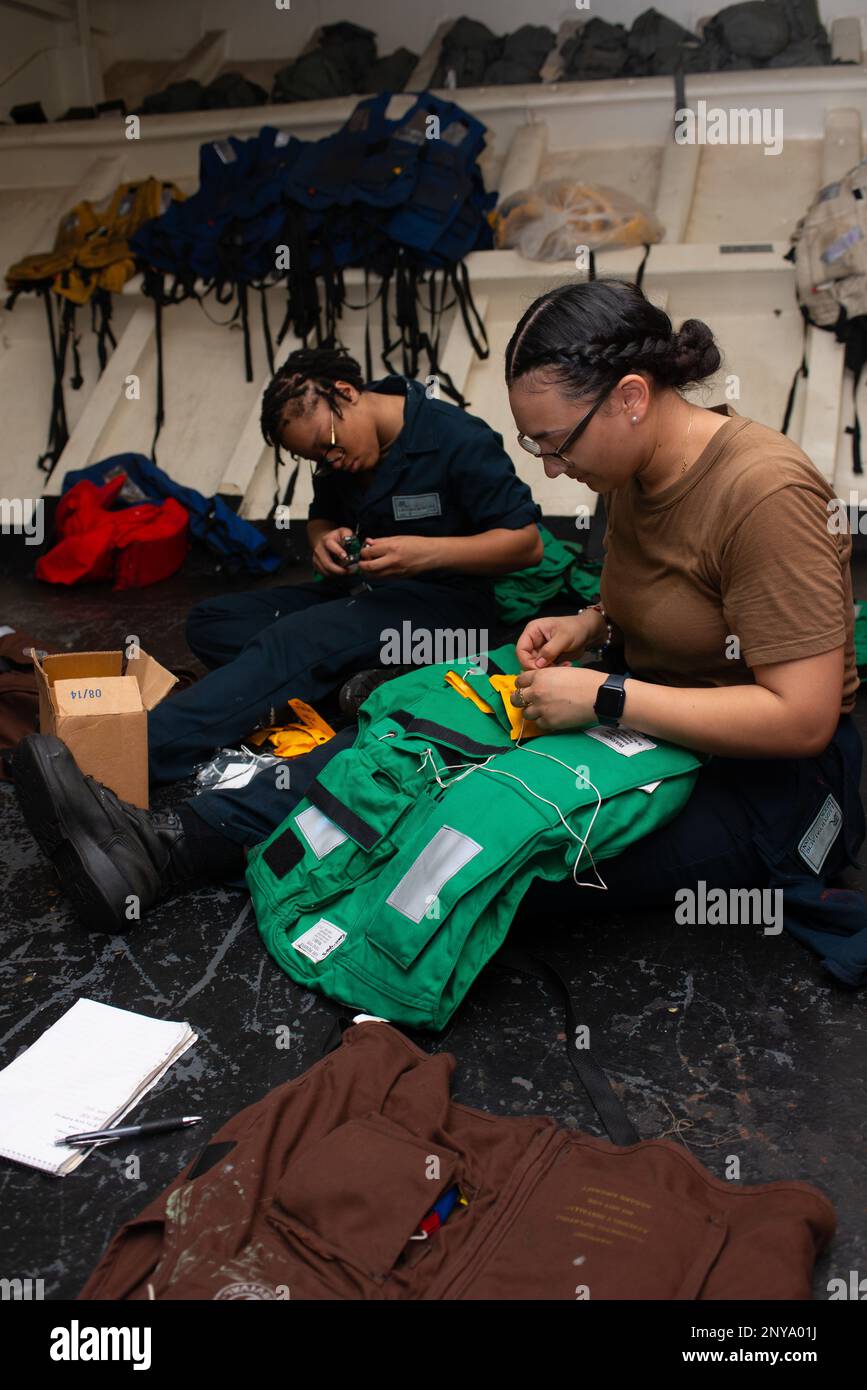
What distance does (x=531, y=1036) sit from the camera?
6.63ft

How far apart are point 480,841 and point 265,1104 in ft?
1.79

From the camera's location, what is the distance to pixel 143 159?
232 inches

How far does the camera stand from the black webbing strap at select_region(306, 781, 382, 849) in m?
2.19

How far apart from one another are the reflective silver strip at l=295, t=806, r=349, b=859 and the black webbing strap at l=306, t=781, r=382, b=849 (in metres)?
0.01

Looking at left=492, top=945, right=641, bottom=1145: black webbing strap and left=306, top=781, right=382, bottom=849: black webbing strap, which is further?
left=306, top=781, right=382, bottom=849: black webbing strap

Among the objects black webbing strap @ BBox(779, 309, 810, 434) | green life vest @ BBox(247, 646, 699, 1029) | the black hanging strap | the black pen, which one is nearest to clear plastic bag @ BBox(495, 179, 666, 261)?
black webbing strap @ BBox(779, 309, 810, 434)

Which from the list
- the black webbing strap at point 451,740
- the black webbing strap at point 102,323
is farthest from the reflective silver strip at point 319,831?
the black webbing strap at point 102,323

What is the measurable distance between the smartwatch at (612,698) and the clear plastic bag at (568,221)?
3.30 metres

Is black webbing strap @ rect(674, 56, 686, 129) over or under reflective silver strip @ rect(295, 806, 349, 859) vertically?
over

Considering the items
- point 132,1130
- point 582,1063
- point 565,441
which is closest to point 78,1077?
point 132,1130

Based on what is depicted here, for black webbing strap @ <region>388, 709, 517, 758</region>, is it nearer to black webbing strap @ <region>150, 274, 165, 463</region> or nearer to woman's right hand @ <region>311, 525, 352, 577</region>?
woman's right hand @ <region>311, 525, 352, 577</region>

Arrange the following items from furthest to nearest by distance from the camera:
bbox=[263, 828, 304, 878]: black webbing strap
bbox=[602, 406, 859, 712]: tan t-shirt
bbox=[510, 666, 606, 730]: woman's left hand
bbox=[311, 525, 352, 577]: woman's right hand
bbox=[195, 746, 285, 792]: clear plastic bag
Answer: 1. bbox=[311, 525, 352, 577]: woman's right hand
2. bbox=[195, 746, 285, 792]: clear plastic bag
3. bbox=[263, 828, 304, 878]: black webbing strap
4. bbox=[510, 666, 606, 730]: woman's left hand
5. bbox=[602, 406, 859, 712]: tan t-shirt

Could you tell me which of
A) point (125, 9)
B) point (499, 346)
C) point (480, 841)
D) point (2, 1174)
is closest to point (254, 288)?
point (499, 346)

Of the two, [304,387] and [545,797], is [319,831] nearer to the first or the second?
[545,797]
